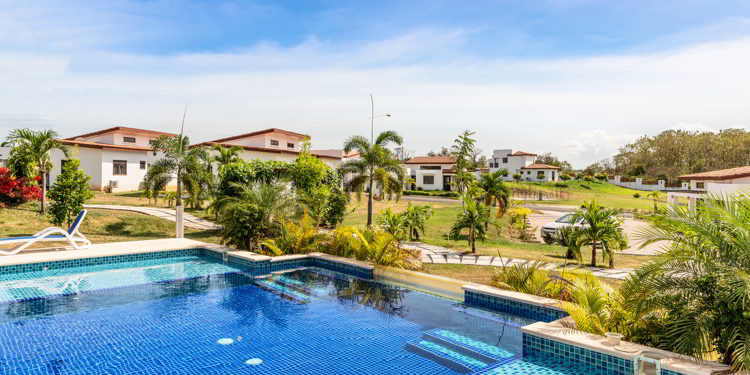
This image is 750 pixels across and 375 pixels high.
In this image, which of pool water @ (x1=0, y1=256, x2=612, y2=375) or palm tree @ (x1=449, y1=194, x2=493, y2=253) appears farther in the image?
palm tree @ (x1=449, y1=194, x2=493, y2=253)

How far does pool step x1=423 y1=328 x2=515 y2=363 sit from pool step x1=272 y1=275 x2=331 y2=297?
2700 mm

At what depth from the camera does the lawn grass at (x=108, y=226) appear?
1387cm

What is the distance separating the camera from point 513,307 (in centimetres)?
689

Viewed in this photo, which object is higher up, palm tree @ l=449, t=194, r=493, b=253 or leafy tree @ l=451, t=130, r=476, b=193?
leafy tree @ l=451, t=130, r=476, b=193

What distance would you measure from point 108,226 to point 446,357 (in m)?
13.6

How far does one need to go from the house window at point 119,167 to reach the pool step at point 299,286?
2325 cm

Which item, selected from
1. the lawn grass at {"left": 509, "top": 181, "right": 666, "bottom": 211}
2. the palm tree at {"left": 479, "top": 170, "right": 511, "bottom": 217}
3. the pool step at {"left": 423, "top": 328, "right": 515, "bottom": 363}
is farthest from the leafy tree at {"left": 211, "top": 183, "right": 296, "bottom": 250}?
the lawn grass at {"left": 509, "top": 181, "right": 666, "bottom": 211}

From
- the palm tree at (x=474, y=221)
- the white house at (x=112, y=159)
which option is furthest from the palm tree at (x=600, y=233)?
the white house at (x=112, y=159)

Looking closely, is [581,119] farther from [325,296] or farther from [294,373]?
[294,373]

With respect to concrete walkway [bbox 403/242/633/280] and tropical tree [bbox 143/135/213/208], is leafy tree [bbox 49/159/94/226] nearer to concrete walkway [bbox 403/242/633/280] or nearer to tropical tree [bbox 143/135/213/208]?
tropical tree [bbox 143/135/213/208]

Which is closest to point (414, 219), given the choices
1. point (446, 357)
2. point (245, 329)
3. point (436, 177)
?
point (245, 329)

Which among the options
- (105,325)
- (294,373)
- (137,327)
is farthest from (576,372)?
(105,325)

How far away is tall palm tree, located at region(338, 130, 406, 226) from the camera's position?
17.0m

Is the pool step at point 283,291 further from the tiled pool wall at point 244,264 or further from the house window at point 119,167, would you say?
the house window at point 119,167
